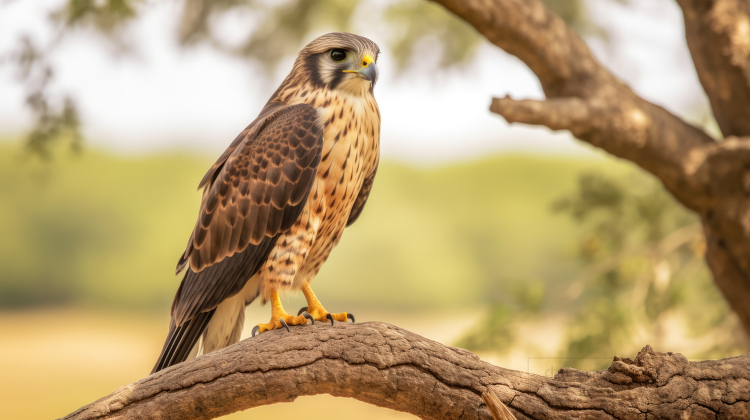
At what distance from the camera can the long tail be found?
2.13 meters

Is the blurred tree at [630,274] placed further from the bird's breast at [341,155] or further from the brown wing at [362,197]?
the bird's breast at [341,155]

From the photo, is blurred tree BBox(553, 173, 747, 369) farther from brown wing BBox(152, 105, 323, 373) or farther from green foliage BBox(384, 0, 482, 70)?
brown wing BBox(152, 105, 323, 373)

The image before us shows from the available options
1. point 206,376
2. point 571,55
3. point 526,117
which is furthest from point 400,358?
point 571,55

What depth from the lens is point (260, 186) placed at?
2.09m

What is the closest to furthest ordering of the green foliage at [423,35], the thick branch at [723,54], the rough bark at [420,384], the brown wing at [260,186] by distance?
the rough bark at [420,384]
the brown wing at [260,186]
the thick branch at [723,54]
the green foliage at [423,35]

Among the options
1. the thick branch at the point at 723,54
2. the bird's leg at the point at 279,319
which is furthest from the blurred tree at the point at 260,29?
the bird's leg at the point at 279,319

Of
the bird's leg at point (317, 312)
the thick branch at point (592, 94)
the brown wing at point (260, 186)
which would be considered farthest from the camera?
the thick branch at point (592, 94)

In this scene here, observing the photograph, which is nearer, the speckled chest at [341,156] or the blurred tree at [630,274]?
the speckled chest at [341,156]

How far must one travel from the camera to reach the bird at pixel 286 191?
205cm

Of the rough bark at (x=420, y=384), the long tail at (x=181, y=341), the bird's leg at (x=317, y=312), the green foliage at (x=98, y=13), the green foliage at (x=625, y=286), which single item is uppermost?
the green foliage at (x=98, y=13)

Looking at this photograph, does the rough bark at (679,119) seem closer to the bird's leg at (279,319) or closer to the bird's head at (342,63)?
the bird's head at (342,63)

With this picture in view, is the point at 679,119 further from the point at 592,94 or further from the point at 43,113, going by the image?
the point at 43,113

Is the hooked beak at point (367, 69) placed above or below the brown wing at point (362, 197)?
above

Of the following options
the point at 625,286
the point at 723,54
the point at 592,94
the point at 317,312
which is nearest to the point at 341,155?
the point at 317,312
